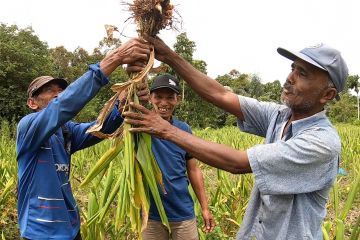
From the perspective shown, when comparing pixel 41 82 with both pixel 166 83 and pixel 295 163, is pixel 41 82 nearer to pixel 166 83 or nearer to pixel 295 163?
pixel 166 83

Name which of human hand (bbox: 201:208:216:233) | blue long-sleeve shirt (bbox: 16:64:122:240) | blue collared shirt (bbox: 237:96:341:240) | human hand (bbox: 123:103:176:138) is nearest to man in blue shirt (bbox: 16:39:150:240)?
blue long-sleeve shirt (bbox: 16:64:122:240)

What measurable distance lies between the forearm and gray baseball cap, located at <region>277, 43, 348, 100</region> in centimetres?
51

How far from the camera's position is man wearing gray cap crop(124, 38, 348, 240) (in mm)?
1637

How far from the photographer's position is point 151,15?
1.69 metres

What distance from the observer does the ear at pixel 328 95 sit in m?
1.76

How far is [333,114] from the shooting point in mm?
33062

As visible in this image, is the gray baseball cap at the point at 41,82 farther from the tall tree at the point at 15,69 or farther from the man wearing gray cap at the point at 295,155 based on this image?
the tall tree at the point at 15,69

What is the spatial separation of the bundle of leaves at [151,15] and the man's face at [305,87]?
0.63 meters

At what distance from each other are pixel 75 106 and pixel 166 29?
0.58 metres

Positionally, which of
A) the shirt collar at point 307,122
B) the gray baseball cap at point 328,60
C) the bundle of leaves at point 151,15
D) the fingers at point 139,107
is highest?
the bundle of leaves at point 151,15

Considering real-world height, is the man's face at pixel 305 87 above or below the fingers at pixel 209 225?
above

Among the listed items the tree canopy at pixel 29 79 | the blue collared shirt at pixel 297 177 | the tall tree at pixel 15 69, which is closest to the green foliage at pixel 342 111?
the tree canopy at pixel 29 79

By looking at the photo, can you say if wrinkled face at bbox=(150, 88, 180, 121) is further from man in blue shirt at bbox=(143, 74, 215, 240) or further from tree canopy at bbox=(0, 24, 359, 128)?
tree canopy at bbox=(0, 24, 359, 128)

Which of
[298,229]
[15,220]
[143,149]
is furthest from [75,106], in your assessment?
[15,220]
